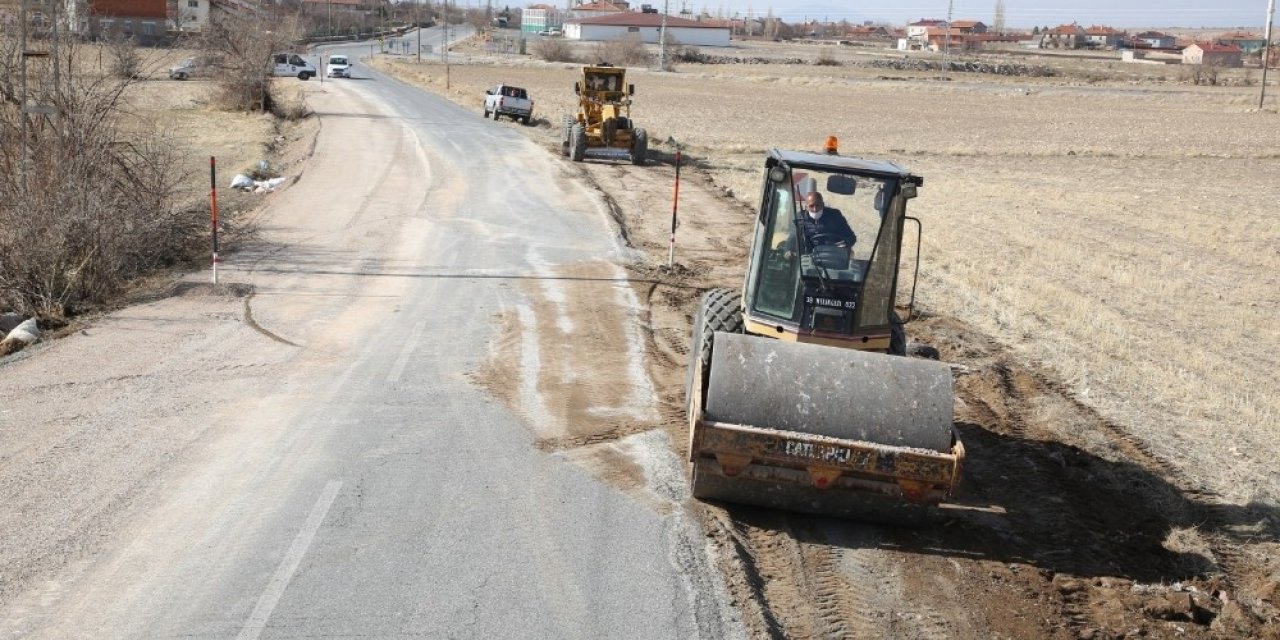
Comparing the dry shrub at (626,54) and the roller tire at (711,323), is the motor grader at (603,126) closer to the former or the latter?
the roller tire at (711,323)

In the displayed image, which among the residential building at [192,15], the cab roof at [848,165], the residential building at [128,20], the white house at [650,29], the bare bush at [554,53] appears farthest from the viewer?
the white house at [650,29]

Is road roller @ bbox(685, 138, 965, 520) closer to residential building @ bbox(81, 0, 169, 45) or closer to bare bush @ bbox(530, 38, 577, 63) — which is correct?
residential building @ bbox(81, 0, 169, 45)

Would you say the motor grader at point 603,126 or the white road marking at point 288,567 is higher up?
the motor grader at point 603,126

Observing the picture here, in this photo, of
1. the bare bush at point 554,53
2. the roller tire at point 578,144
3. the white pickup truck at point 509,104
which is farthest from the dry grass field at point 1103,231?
the bare bush at point 554,53

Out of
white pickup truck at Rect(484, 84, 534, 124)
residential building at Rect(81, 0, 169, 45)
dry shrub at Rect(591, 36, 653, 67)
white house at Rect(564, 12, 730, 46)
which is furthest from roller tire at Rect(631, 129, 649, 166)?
white house at Rect(564, 12, 730, 46)

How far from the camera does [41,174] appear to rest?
580 inches

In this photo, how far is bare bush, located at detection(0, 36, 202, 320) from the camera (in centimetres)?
1375

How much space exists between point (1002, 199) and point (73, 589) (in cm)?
2513

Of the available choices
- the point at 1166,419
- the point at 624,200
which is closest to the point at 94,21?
the point at 624,200

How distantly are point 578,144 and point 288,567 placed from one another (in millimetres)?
25456

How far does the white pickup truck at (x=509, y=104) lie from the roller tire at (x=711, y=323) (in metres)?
34.7

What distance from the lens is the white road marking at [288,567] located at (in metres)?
6.42

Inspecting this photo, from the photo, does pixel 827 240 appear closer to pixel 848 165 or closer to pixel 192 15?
pixel 848 165

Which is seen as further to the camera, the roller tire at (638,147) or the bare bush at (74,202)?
the roller tire at (638,147)
